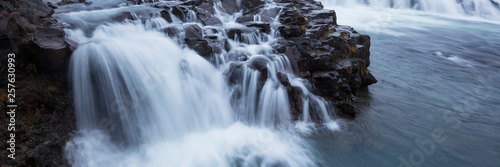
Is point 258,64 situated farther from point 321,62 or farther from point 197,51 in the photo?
point 321,62

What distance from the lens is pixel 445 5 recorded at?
89.5ft

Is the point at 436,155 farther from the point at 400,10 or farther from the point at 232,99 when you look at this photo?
A: the point at 400,10

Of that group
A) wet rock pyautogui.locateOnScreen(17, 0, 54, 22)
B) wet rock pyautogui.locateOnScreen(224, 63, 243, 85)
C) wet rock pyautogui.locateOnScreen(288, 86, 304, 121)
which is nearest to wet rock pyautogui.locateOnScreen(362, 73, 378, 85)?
wet rock pyautogui.locateOnScreen(288, 86, 304, 121)

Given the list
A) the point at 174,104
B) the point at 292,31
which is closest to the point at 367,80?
the point at 292,31

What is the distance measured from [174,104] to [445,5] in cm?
3143

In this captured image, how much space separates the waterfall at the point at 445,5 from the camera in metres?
26.1

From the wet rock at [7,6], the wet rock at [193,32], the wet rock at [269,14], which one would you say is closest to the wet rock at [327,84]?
the wet rock at [193,32]

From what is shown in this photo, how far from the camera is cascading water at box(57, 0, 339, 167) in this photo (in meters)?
5.44

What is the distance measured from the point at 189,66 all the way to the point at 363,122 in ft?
16.4

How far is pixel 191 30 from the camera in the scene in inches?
332

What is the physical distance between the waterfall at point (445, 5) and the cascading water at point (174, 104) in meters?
22.2

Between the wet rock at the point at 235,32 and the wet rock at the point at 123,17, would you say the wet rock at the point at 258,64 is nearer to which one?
the wet rock at the point at 235,32

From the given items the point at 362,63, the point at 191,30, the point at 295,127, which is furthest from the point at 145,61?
the point at 362,63

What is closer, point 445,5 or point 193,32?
point 193,32
